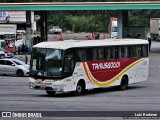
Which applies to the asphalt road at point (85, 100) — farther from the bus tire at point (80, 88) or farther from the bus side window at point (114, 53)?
the bus side window at point (114, 53)

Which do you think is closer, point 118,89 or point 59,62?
point 59,62

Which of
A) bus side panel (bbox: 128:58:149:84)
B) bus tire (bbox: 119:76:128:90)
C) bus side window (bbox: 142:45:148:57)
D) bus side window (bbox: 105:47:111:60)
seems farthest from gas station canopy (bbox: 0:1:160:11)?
bus side window (bbox: 105:47:111:60)

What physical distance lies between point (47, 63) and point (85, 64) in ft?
7.81

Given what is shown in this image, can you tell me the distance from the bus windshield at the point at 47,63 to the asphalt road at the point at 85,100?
117 cm

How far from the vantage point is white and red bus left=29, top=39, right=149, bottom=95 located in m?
28.2

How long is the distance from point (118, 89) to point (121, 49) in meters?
2.29

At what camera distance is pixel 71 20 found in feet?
419

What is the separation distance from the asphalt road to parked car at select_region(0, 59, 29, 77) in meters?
8.00

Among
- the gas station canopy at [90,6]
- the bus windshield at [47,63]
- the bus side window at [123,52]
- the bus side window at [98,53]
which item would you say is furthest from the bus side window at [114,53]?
the gas station canopy at [90,6]

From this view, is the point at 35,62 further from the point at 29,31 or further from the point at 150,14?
the point at 150,14

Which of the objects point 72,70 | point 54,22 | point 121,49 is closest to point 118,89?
point 121,49

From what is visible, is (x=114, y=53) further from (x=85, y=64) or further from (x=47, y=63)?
(x=47, y=63)

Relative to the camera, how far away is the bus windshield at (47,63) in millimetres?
28156

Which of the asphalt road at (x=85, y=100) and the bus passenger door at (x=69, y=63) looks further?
the bus passenger door at (x=69, y=63)
